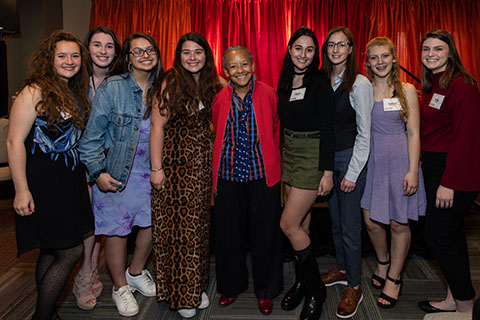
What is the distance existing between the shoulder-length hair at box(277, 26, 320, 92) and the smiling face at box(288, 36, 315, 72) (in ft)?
0.08

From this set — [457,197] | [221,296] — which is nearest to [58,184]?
[221,296]

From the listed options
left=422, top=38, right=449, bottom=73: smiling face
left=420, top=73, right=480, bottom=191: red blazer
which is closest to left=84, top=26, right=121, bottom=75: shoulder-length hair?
left=422, top=38, right=449, bottom=73: smiling face

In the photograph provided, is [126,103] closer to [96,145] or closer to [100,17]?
[96,145]

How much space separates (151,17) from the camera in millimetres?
5008

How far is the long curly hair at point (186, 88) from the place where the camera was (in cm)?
207

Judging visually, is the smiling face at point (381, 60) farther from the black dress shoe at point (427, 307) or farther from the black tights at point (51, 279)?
the black tights at point (51, 279)

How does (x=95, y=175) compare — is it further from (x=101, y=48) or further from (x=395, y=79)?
(x=395, y=79)

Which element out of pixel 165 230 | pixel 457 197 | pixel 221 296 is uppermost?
pixel 457 197

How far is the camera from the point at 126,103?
2135 mm

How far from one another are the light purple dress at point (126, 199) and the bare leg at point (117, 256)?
0.09m

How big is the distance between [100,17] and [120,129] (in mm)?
3519

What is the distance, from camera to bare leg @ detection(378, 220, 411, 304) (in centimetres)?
228

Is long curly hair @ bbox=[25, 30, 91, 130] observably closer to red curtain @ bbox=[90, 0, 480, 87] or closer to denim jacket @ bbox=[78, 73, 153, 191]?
denim jacket @ bbox=[78, 73, 153, 191]

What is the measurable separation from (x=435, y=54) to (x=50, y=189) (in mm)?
2060
